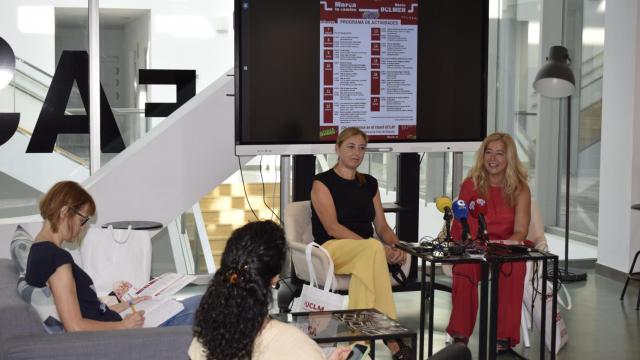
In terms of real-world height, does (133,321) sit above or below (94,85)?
below

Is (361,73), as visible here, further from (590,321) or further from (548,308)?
(590,321)

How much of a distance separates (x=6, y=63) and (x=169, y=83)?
1.18 m

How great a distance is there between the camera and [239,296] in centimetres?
223

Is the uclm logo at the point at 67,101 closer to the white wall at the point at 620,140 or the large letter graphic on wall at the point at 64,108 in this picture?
the large letter graphic on wall at the point at 64,108

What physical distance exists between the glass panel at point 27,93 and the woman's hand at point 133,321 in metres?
3.37

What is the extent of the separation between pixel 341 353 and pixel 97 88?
4586mm

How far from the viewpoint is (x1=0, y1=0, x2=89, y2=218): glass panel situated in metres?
6.51

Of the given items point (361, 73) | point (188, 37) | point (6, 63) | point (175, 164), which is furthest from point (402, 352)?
point (6, 63)

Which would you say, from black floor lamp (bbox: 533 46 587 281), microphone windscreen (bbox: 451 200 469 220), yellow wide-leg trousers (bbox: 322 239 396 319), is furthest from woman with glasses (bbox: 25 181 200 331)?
black floor lamp (bbox: 533 46 587 281)

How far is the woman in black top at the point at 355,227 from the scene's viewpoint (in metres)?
4.92

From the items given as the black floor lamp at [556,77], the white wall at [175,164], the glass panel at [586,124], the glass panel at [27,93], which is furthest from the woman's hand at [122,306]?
the glass panel at [586,124]

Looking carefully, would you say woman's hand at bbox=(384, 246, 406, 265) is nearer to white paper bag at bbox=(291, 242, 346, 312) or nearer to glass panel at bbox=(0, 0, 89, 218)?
white paper bag at bbox=(291, 242, 346, 312)

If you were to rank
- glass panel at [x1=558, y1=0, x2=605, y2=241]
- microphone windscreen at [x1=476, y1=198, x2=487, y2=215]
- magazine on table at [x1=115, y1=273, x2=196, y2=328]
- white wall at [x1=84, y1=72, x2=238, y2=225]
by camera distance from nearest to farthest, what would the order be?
magazine on table at [x1=115, y1=273, x2=196, y2=328] < microphone windscreen at [x1=476, y1=198, x2=487, y2=215] < white wall at [x1=84, y1=72, x2=238, y2=225] < glass panel at [x1=558, y1=0, x2=605, y2=241]

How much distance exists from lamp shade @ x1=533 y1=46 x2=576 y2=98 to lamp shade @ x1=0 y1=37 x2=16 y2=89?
3.95m
